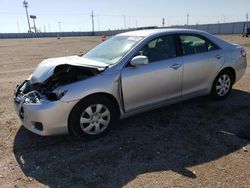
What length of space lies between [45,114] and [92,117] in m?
0.74

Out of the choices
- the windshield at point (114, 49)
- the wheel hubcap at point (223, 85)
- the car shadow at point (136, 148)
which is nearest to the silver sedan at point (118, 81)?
the windshield at point (114, 49)

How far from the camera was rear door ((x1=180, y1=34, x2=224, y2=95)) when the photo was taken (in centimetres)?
529

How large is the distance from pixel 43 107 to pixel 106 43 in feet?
7.50

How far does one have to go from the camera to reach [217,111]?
5.53 m

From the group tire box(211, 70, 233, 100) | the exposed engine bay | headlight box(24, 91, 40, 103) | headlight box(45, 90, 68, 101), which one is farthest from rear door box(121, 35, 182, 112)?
headlight box(24, 91, 40, 103)

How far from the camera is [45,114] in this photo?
3898mm

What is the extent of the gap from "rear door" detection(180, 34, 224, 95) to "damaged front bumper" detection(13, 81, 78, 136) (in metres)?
2.37

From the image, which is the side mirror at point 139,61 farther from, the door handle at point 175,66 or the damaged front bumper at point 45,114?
the damaged front bumper at point 45,114

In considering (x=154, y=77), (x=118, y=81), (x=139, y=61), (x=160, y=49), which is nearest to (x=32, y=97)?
(x=118, y=81)

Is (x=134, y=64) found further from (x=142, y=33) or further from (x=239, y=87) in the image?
(x=239, y=87)

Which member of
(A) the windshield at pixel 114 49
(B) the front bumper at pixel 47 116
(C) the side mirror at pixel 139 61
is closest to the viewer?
(B) the front bumper at pixel 47 116

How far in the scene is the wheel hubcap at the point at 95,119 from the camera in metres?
4.25

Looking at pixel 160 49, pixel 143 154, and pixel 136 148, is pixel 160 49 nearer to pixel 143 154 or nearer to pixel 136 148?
pixel 136 148

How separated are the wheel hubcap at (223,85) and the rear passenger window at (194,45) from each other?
697mm
